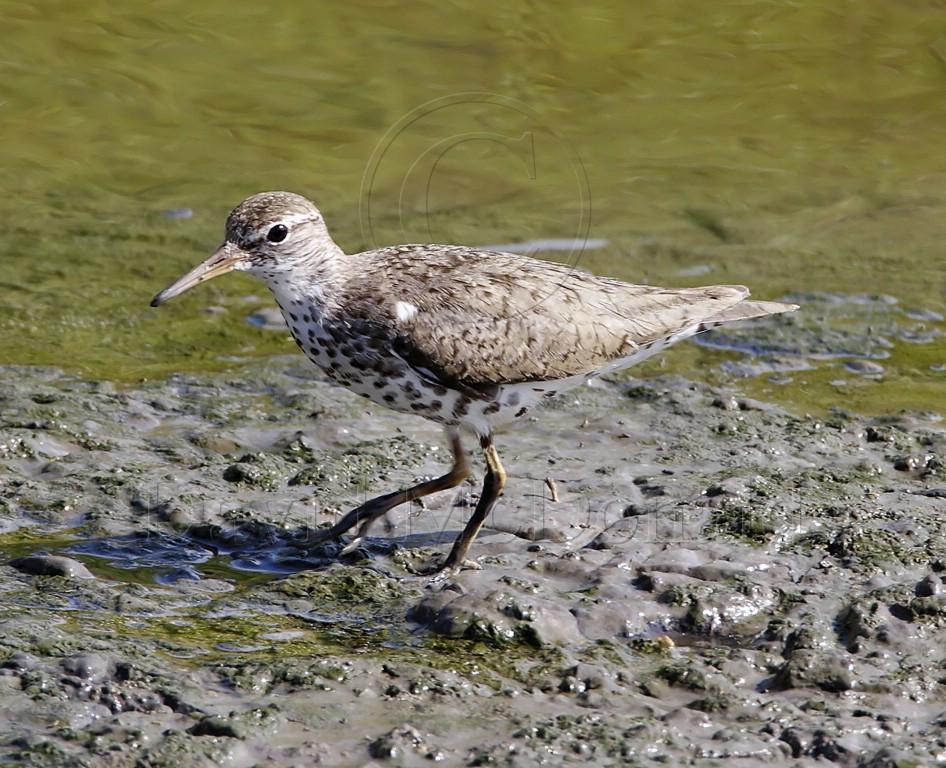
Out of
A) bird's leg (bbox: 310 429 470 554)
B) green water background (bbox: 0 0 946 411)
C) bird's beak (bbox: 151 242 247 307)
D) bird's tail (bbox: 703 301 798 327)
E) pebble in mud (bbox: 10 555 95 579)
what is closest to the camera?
pebble in mud (bbox: 10 555 95 579)

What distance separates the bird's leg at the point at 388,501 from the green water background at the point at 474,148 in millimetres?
2787

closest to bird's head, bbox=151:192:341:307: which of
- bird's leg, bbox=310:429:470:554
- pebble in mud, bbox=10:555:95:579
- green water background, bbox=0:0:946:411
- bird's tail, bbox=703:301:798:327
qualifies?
bird's leg, bbox=310:429:470:554

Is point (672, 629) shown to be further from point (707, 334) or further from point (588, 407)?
point (707, 334)

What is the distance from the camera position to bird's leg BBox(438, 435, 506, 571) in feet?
23.2

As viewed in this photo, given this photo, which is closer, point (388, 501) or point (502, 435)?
point (388, 501)

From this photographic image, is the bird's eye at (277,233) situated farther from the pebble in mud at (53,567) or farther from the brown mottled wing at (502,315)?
the pebble in mud at (53,567)

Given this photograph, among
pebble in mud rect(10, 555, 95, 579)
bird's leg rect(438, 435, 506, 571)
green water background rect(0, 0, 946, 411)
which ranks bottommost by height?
pebble in mud rect(10, 555, 95, 579)

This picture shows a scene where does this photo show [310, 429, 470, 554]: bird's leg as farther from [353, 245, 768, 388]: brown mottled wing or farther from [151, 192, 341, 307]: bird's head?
[151, 192, 341, 307]: bird's head

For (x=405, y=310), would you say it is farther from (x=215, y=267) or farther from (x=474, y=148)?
(x=474, y=148)

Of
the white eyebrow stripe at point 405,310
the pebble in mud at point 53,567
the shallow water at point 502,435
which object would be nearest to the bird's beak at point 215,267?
the white eyebrow stripe at point 405,310

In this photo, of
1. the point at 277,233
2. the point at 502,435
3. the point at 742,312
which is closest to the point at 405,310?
the point at 277,233

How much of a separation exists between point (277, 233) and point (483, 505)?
5.77ft

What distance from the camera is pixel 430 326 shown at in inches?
278

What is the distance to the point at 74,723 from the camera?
210 inches
